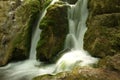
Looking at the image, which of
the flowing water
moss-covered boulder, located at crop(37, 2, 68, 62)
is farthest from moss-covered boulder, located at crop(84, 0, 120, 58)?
moss-covered boulder, located at crop(37, 2, 68, 62)

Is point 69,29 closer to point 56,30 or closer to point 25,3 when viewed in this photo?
point 56,30

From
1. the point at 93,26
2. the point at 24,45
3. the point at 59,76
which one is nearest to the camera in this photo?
the point at 59,76

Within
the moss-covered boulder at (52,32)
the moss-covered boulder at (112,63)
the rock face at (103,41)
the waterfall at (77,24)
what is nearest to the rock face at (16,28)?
the moss-covered boulder at (52,32)

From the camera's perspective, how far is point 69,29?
45.3 ft

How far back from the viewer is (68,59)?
11227 millimetres

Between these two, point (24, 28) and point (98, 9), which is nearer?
point (98, 9)

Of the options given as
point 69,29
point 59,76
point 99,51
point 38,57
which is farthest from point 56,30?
point 59,76

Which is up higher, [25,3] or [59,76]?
[25,3]

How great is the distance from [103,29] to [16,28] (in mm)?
5629

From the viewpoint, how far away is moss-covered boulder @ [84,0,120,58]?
10867 millimetres

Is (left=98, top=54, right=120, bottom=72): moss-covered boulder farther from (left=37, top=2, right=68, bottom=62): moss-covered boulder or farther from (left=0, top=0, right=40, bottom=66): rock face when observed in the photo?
(left=0, top=0, right=40, bottom=66): rock face

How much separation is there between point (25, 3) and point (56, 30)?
362cm

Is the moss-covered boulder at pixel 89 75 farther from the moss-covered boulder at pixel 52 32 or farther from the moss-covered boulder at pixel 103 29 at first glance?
the moss-covered boulder at pixel 52 32

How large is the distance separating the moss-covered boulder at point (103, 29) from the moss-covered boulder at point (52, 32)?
1496mm
